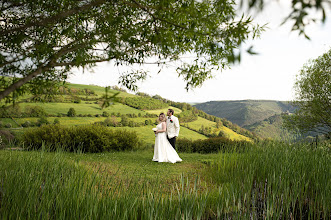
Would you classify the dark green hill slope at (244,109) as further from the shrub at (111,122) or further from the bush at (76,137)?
the bush at (76,137)

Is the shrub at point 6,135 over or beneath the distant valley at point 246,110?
beneath

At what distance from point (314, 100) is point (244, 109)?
5358 cm

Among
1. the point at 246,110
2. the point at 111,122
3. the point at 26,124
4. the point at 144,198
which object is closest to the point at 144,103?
the point at 111,122

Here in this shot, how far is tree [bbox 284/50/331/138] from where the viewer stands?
Result: 52.5 feet

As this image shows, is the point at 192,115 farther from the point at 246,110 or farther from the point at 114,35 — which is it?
the point at 246,110

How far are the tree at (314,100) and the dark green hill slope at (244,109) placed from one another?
40405 mm

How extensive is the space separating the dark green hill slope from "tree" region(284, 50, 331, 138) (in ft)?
133

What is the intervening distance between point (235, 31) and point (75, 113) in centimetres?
2045

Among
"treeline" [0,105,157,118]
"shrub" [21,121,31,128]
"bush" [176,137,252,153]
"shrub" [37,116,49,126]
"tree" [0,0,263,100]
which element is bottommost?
"bush" [176,137,252,153]

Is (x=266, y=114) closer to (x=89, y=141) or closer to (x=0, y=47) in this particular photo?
(x=89, y=141)

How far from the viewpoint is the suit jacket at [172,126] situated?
1065 cm

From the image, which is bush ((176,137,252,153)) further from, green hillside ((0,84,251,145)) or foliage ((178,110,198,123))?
foliage ((178,110,198,123))

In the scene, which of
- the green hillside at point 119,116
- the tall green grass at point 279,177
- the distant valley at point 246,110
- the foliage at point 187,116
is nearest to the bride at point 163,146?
the tall green grass at point 279,177

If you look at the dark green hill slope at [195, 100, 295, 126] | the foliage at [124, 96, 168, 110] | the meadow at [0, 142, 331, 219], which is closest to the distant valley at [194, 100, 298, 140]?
the dark green hill slope at [195, 100, 295, 126]
